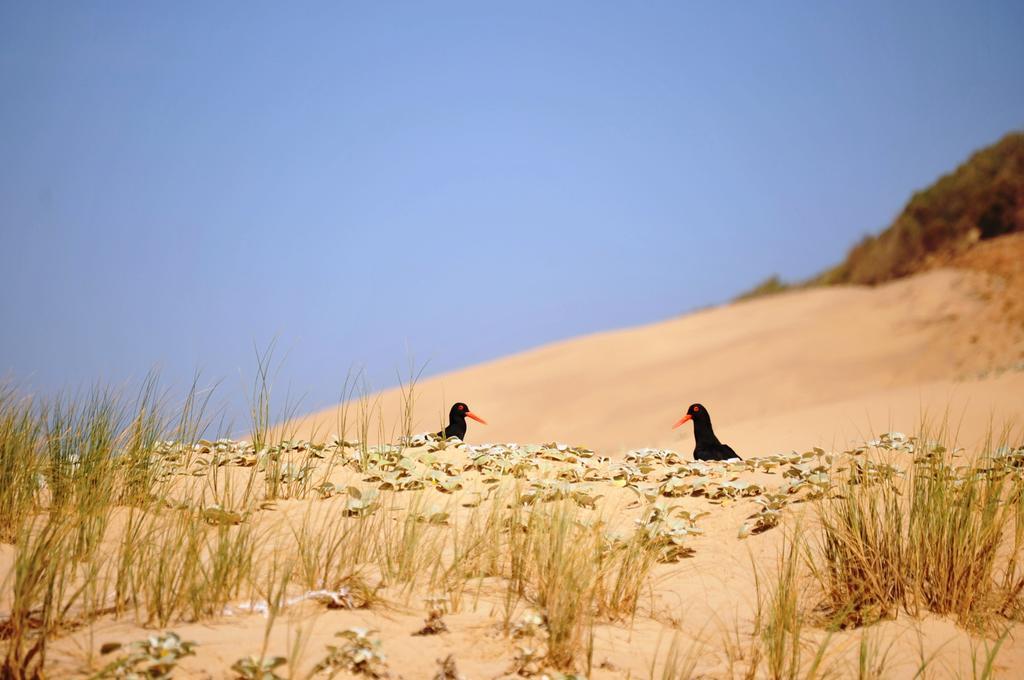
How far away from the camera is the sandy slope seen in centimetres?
1206

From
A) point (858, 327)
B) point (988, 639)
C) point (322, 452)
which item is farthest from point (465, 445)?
point (858, 327)

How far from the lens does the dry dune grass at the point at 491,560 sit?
3115 mm

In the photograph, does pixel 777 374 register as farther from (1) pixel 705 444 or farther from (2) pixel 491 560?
(2) pixel 491 560

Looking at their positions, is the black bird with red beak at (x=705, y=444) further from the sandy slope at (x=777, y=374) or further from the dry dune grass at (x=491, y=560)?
the sandy slope at (x=777, y=374)

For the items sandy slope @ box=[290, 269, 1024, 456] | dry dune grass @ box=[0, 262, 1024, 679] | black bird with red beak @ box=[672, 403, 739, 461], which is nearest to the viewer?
dry dune grass @ box=[0, 262, 1024, 679]

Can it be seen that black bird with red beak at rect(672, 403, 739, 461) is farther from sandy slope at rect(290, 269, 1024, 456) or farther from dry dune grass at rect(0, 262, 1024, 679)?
sandy slope at rect(290, 269, 1024, 456)

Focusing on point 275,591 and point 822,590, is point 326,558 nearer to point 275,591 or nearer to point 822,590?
point 275,591

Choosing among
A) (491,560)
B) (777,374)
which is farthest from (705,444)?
(777,374)

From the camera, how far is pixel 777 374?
18359mm

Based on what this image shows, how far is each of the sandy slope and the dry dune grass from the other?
17.5 ft

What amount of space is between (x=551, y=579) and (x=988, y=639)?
207cm

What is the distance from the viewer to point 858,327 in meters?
19.4

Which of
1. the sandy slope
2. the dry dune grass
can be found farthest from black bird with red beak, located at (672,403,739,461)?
the sandy slope

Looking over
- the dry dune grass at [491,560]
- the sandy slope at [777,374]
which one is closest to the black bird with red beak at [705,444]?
the dry dune grass at [491,560]
